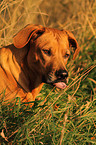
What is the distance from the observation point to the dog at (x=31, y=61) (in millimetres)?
2608

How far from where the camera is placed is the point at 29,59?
2.71 m

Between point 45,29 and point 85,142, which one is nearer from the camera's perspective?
point 85,142

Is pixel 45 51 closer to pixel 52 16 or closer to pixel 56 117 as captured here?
pixel 56 117

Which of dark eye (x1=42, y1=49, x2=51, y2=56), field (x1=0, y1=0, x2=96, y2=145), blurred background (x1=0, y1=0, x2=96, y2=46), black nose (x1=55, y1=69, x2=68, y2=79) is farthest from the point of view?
blurred background (x1=0, y1=0, x2=96, y2=46)

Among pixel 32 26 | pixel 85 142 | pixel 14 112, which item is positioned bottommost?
pixel 85 142

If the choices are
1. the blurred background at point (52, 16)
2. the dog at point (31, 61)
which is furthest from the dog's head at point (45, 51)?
the blurred background at point (52, 16)

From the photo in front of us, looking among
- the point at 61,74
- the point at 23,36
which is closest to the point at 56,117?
the point at 61,74

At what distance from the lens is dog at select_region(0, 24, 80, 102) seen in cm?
261

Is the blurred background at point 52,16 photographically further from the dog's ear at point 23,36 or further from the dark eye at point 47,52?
the dark eye at point 47,52

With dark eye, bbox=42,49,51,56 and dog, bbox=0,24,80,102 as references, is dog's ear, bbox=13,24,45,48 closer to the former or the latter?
dog, bbox=0,24,80,102

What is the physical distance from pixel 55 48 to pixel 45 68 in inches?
12.5

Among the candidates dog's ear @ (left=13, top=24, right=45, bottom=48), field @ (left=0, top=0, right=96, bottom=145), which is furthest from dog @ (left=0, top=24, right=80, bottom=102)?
field @ (left=0, top=0, right=96, bottom=145)

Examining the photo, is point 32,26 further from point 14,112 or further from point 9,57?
point 14,112

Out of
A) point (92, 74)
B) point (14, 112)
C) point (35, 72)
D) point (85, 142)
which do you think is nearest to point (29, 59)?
point (35, 72)
